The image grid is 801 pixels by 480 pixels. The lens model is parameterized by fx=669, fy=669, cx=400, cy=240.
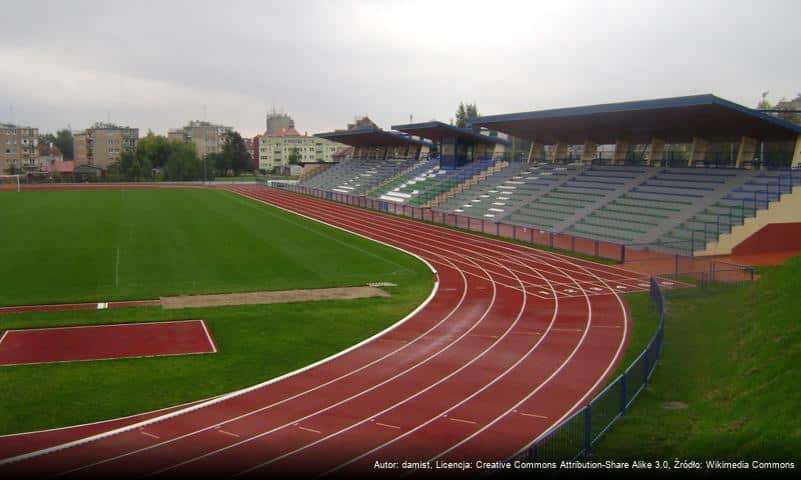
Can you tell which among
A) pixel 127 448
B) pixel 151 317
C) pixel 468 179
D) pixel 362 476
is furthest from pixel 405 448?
pixel 468 179

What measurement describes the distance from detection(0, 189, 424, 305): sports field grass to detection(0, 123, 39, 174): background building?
313 ft

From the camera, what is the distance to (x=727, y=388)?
38.7 ft

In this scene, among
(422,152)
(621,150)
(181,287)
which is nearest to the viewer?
(181,287)

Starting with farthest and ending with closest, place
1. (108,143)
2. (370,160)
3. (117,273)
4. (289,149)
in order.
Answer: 1. (289,149)
2. (108,143)
3. (370,160)
4. (117,273)

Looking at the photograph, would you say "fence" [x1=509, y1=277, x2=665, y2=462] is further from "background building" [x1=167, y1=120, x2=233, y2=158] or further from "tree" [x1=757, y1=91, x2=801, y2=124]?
"background building" [x1=167, y1=120, x2=233, y2=158]

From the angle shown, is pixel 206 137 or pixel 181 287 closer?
pixel 181 287

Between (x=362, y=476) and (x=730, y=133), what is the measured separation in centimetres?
3390

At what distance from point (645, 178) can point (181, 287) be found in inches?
1133

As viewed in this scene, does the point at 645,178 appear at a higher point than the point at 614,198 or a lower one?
higher

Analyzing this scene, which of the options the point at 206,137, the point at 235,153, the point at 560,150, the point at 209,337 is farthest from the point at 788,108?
the point at 206,137

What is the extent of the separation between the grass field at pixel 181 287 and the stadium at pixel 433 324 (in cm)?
9

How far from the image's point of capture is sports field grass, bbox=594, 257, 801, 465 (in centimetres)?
891

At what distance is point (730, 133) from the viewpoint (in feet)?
119

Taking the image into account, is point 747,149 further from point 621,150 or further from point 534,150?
point 534,150
